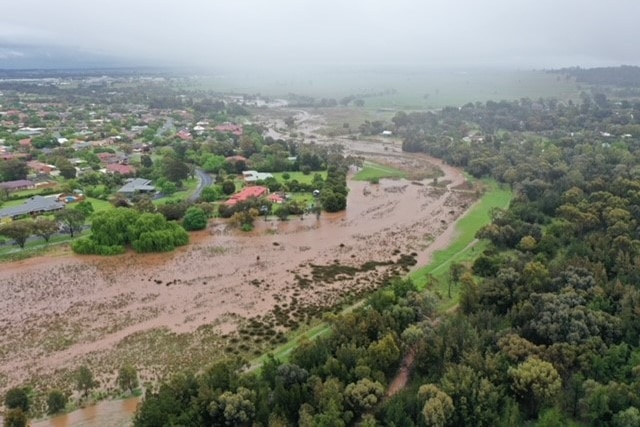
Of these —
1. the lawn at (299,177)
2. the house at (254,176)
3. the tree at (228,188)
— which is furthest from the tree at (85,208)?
the lawn at (299,177)

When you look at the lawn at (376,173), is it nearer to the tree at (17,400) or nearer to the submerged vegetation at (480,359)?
the submerged vegetation at (480,359)

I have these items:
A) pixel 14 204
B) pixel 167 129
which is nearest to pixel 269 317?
pixel 14 204

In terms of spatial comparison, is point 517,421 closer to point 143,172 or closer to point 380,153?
point 143,172

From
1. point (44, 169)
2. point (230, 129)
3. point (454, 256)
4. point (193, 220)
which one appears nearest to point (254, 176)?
point (193, 220)

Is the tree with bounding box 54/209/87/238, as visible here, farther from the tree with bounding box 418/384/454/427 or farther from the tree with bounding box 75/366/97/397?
the tree with bounding box 418/384/454/427

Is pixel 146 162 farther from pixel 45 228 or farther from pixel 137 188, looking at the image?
pixel 45 228

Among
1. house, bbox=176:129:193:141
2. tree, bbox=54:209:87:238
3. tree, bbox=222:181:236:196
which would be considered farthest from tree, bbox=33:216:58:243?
house, bbox=176:129:193:141
